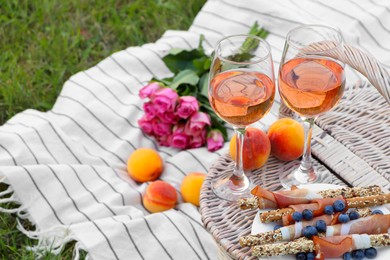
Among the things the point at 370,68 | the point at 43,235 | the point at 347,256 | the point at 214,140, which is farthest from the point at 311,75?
the point at 43,235

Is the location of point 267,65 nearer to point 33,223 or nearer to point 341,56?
point 341,56

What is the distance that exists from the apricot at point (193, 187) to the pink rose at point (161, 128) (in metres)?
0.22

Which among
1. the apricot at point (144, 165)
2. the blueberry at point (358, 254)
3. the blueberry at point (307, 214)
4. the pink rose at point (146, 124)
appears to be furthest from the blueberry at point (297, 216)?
the pink rose at point (146, 124)

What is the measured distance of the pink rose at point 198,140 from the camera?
6.83ft

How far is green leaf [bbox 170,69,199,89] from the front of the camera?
215cm

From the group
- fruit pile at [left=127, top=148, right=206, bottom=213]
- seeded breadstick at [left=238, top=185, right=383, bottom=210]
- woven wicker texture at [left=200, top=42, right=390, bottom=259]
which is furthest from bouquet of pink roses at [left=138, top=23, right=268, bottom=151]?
seeded breadstick at [left=238, top=185, right=383, bottom=210]

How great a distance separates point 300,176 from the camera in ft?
4.94

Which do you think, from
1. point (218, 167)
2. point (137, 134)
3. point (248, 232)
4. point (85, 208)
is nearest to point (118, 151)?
point (137, 134)

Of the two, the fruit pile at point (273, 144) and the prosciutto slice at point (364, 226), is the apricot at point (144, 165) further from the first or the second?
the prosciutto slice at point (364, 226)

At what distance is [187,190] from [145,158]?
0.56 ft

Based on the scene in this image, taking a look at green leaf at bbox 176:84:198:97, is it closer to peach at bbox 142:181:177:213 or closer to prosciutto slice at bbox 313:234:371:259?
peach at bbox 142:181:177:213

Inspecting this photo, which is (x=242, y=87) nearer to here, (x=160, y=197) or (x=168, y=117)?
(x=160, y=197)

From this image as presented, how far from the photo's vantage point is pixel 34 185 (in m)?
1.92

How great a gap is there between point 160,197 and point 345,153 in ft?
1.76
